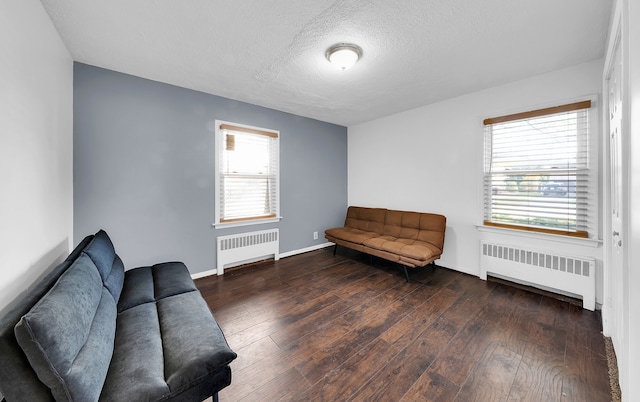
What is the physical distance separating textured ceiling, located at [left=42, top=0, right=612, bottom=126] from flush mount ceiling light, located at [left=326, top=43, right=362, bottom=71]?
0.06m

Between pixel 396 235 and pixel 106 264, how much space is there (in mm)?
3531

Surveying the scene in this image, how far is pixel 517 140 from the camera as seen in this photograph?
9.61ft

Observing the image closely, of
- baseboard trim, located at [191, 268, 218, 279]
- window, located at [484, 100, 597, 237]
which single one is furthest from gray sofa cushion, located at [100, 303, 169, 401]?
window, located at [484, 100, 597, 237]

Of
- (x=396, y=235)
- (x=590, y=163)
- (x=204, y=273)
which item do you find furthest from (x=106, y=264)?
(x=590, y=163)

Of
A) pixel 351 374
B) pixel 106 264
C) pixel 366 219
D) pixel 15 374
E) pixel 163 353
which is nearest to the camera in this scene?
pixel 15 374

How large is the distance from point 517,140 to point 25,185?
14.8 ft

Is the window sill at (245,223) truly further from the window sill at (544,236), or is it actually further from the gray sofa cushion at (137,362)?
the window sill at (544,236)

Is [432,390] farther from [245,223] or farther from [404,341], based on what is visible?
[245,223]

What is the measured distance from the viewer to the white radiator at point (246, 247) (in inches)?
135

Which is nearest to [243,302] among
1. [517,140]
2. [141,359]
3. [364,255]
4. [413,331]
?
[141,359]

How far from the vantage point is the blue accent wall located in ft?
A: 8.36

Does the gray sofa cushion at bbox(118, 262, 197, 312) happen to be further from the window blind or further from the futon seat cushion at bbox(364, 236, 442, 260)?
the futon seat cushion at bbox(364, 236, 442, 260)

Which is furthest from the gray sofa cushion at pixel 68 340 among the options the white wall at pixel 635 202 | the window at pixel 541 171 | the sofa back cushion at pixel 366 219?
the window at pixel 541 171

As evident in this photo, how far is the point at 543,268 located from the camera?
2.71 meters
